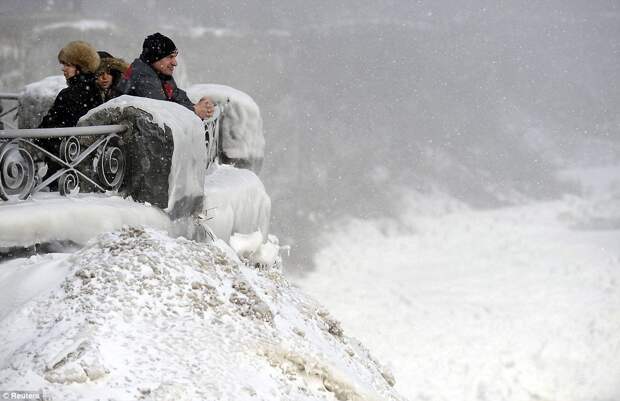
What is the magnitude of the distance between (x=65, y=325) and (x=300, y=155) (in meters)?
31.2

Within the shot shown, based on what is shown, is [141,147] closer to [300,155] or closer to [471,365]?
[471,365]

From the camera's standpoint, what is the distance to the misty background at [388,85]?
31.6 meters

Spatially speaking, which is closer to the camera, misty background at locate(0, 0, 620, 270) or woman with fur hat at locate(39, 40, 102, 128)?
woman with fur hat at locate(39, 40, 102, 128)

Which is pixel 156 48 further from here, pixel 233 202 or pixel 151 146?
pixel 233 202

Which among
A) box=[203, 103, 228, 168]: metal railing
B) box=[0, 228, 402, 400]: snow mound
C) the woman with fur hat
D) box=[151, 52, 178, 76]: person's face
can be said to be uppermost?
box=[151, 52, 178, 76]: person's face

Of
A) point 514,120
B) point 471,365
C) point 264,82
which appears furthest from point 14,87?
point 514,120

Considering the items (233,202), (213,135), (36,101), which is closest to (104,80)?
(213,135)

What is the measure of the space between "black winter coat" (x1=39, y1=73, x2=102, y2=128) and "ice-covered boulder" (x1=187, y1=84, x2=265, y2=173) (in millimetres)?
1939

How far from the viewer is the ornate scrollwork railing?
12.2 feet

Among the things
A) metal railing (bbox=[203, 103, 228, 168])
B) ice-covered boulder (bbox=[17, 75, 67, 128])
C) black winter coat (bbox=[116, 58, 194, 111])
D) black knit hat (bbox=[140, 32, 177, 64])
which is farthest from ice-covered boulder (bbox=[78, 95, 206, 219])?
ice-covered boulder (bbox=[17, 75, 67, 128])

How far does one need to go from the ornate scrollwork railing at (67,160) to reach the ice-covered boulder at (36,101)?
11.9 ft

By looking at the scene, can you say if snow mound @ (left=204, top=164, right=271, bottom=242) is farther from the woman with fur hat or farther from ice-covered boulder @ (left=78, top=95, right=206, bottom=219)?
the woman with fur hat

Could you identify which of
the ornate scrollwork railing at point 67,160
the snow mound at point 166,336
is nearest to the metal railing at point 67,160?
the ornate scrollwork railing at point 67,160

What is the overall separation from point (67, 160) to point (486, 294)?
71.1ft
